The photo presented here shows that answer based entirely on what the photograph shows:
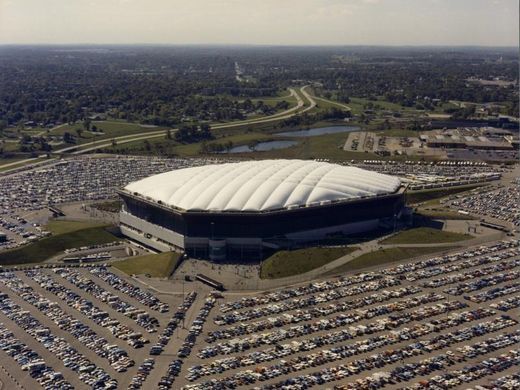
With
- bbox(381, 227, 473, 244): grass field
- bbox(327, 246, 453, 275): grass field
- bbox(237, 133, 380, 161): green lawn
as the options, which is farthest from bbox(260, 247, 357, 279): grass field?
bbox(237, 133, 380, 161): green lawn

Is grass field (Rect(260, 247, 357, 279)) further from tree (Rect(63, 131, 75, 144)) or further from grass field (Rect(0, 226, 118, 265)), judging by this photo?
tree (Rect(63, 131, 75, 144))

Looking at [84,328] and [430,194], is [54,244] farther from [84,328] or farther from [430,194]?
[430,194]

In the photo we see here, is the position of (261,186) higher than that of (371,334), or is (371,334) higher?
(261,186)

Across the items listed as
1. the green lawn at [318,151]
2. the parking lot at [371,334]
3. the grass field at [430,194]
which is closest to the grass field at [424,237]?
the parking lot at [371,334]

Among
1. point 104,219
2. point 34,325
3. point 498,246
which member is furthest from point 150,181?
point 498,246

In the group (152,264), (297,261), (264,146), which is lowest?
(152,264)

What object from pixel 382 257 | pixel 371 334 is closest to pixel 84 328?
pixel 371 334

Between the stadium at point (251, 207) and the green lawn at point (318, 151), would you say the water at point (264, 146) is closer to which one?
the green lawn at point (318, 151)
